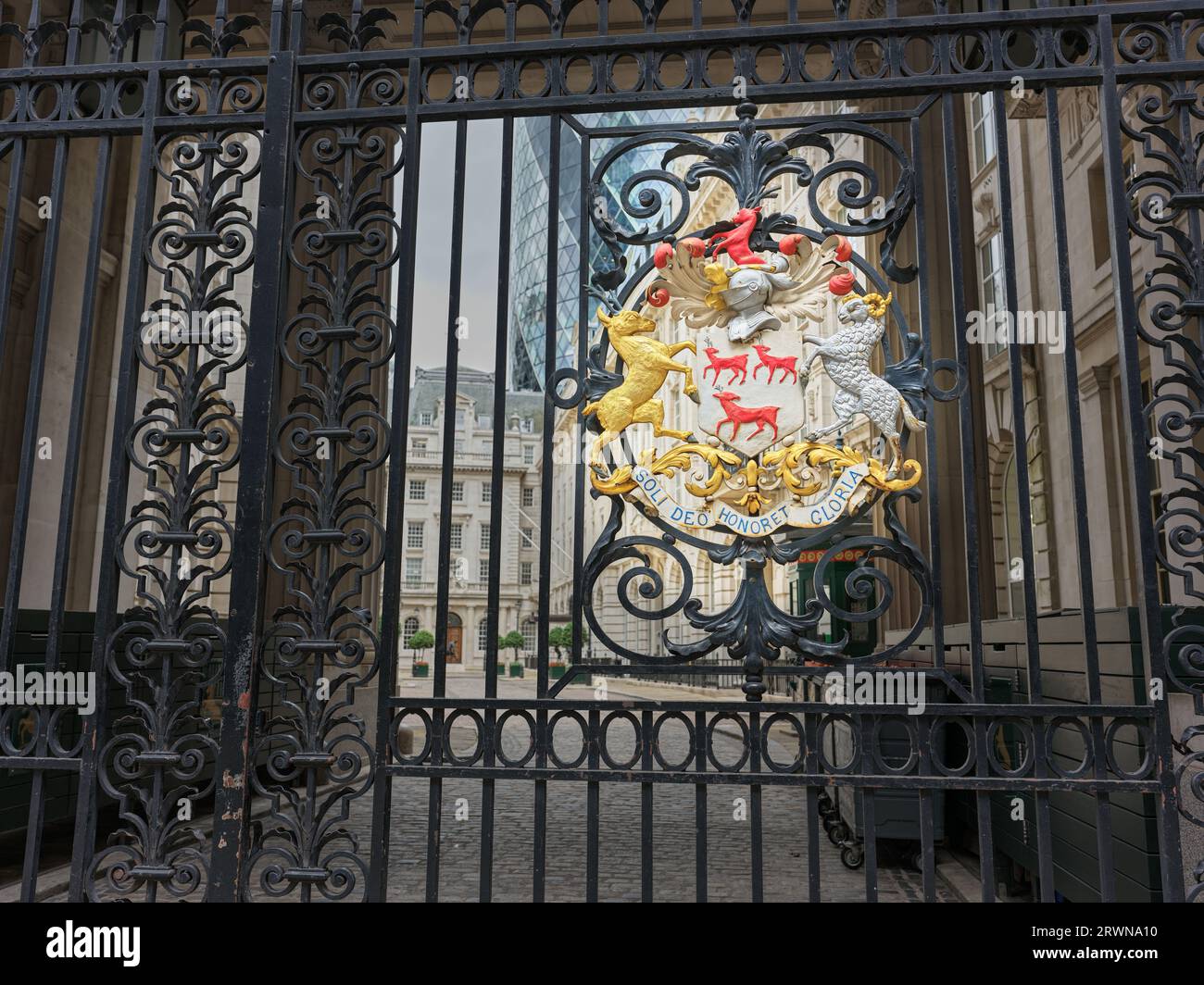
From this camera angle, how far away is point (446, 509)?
4410 millimetres

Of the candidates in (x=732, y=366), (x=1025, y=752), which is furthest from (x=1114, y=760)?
(x=732, y=366)

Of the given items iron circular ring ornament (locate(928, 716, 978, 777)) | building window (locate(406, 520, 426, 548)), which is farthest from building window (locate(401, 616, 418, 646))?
→ iron circular ring ornament (locate(928, 716, 978, 777))

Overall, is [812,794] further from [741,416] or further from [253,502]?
[253,502]

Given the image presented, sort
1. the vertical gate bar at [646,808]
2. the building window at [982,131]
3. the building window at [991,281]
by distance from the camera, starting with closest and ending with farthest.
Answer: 1. the vertical gate bar at [646,808]
2. the building window at [982,131]
3. the building window at [991,281]

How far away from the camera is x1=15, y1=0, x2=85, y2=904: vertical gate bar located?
14.7ft

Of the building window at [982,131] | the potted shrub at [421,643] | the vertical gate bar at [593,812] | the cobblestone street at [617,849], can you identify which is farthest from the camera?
the potted shrub at [421,643]

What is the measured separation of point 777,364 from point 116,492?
10.7 ft

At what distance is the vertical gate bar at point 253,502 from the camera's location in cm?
439

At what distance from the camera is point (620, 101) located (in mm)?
4754

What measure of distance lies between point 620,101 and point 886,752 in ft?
19.6

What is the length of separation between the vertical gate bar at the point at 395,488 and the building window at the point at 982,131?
1498 cm

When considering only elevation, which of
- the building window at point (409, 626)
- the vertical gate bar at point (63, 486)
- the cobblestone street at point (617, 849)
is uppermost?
the vertical gate bar at point (63, 486)

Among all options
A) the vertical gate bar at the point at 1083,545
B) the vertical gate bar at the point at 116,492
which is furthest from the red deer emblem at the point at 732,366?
the vertical gate bar at the point at 116,492

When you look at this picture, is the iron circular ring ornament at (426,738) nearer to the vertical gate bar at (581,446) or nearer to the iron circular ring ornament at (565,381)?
the vertical gate bar at (581,446)
